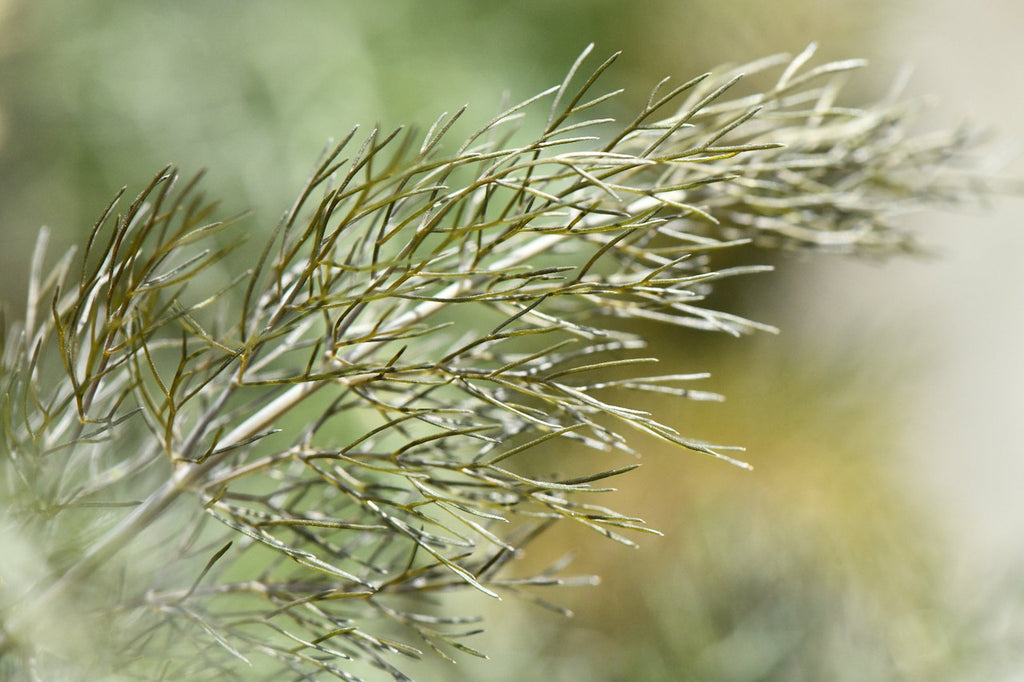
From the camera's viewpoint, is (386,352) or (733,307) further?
(733,307)

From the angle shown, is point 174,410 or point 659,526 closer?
point 174,410

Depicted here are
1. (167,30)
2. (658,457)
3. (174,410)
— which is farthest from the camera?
(658,457)

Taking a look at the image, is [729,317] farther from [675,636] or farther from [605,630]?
[605,630]

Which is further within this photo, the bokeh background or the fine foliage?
the bokeh background

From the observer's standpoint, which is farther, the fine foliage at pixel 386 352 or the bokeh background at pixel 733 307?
the bokeh background at pixel 733 307

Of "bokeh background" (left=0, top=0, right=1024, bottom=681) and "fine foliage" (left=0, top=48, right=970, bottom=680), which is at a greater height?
"bokeh background" (left=0, top=0, right=1024, bottom=681)

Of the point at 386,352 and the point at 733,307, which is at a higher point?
the point at 733,307

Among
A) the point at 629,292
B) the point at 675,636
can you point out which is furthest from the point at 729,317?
the point at 675,636

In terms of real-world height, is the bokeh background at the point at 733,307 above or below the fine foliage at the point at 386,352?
above
